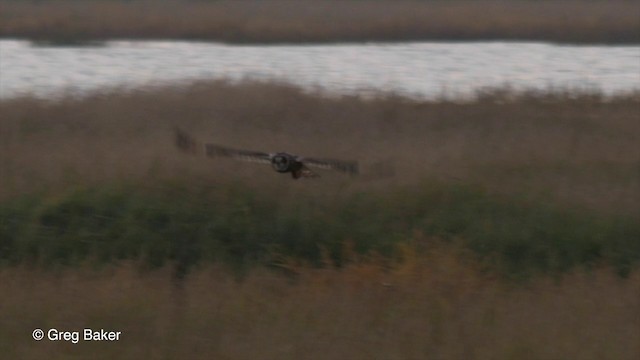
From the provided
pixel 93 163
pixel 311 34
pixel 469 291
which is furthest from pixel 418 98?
pixel 311 34

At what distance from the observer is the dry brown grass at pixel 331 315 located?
5.92 m

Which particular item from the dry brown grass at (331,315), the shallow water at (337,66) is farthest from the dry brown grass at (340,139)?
the dry brown grass at (331,315)

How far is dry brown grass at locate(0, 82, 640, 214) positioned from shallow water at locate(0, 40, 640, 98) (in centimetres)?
136

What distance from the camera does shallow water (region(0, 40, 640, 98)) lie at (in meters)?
16.5

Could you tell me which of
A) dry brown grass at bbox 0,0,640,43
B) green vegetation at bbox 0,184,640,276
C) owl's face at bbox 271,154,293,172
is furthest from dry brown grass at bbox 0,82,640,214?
dry brown grass at bbox 0,0,640,43

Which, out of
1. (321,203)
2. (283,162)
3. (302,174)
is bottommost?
(321,203)

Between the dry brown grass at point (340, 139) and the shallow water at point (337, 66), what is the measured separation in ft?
4.46

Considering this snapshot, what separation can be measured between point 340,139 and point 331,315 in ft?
17.4

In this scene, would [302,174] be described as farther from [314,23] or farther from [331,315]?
[314,23]

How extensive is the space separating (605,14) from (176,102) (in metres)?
16.0

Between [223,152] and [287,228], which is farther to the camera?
[223,152]

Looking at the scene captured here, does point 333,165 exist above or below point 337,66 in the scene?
above

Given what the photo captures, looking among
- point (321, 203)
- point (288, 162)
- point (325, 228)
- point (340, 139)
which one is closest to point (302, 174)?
point (288, 162)

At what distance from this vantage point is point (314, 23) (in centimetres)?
2547
